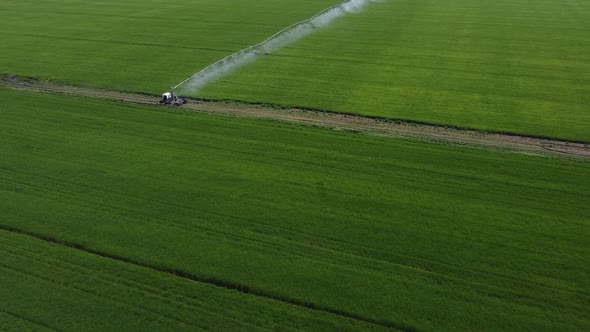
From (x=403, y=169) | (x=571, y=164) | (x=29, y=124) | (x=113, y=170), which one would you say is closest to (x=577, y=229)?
(x=571, y=164)

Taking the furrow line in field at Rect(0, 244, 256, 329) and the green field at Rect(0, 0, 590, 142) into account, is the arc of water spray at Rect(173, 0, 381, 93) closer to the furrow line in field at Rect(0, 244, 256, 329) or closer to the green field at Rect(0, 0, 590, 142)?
the green field at Rect(0, 0, 590, 142)

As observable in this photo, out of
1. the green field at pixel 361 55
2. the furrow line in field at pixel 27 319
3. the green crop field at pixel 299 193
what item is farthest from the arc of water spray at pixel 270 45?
the furrow line in field at pixel 27 319

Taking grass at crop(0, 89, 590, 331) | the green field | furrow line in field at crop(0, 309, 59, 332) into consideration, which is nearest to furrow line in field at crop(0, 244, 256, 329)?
grass at crop(0, 89, 590, 331)

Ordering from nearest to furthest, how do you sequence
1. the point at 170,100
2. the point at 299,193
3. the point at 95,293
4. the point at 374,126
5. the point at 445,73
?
the point at 95,293, the point at 299,193, the point at 374,126, the point at 170,100, the point at 445,73

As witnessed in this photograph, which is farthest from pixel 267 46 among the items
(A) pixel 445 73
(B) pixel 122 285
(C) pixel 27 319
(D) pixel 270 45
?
(C) pixel 27 319

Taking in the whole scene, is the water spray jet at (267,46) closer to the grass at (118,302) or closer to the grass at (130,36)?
the grass at (130,36)

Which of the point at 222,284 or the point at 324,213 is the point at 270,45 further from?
the point at 222,284

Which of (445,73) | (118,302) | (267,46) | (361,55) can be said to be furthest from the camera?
(267,46)
